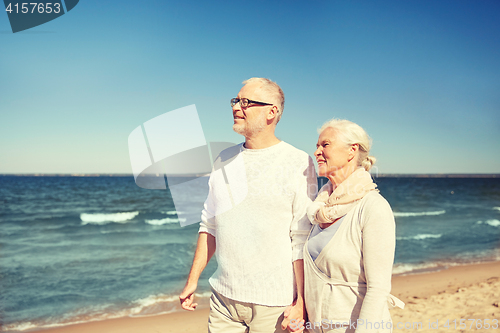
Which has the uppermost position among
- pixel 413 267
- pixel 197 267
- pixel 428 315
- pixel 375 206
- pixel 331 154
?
pixel 331 154

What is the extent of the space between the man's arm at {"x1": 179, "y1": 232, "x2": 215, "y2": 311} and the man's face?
810mm

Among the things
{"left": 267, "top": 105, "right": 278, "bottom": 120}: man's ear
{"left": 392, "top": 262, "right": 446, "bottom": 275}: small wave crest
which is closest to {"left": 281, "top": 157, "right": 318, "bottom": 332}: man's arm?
{"left": 267, "top": 105, "right": 278, "bottom": 120}: man's ear

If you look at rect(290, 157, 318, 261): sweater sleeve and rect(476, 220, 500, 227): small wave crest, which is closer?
rect(290, 157, 318, 261): sweater sleeve

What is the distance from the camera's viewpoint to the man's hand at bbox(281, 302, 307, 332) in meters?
1.89

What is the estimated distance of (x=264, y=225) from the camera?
1995 millimetres

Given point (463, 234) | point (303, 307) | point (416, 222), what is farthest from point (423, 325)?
point (416, 222)

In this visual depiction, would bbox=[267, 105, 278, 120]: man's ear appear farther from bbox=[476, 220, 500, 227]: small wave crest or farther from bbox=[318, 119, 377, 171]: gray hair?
bbox=[476, 220, 500, 227]: small wave crest

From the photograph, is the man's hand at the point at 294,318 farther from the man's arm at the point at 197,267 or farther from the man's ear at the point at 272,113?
the man's ear at the point at 272,113

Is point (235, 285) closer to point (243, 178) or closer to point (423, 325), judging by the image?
point (243, 178)

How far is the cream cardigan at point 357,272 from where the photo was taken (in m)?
1.58

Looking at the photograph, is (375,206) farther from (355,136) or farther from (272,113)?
(272,113)

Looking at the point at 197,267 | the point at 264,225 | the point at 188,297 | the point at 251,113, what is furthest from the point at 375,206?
the point at 188,297

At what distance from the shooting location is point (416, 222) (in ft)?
62.7

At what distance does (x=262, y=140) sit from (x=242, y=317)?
1.12 meters
